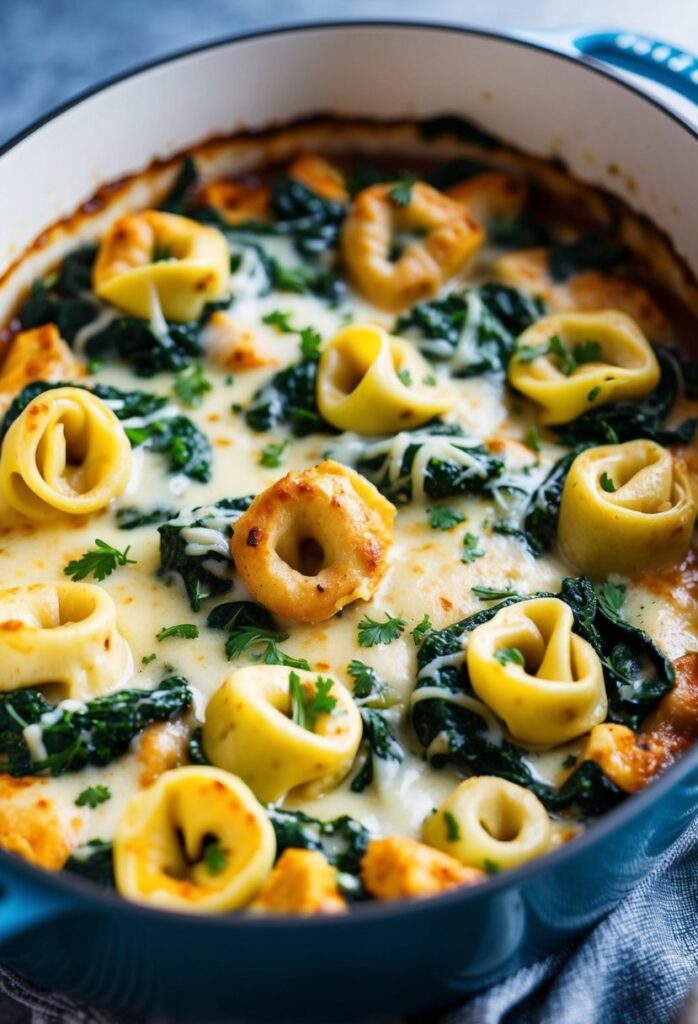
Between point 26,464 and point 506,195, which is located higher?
point 506,195

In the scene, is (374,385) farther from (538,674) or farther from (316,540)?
(538,674)

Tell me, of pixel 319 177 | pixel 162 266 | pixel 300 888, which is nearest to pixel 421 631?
pixel 300 888

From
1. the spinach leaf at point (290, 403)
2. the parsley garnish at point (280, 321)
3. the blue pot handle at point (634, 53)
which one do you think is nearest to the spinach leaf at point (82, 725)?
the spinach leaf at point (290, 403)

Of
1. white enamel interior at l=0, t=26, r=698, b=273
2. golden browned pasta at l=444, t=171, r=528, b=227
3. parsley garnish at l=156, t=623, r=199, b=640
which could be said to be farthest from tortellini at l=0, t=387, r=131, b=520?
golden browned pasta at l=444, t=171, r=528, b=227

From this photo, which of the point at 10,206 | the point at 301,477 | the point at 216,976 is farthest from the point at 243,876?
the point at 10,206

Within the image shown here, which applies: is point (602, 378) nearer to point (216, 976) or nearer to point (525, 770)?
point (525, 770)

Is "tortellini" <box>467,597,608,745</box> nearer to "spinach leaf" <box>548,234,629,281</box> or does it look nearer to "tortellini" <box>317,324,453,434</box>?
"tortellini" <box>317,324,453,434</box>

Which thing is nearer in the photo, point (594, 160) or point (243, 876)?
point (243, 876)
